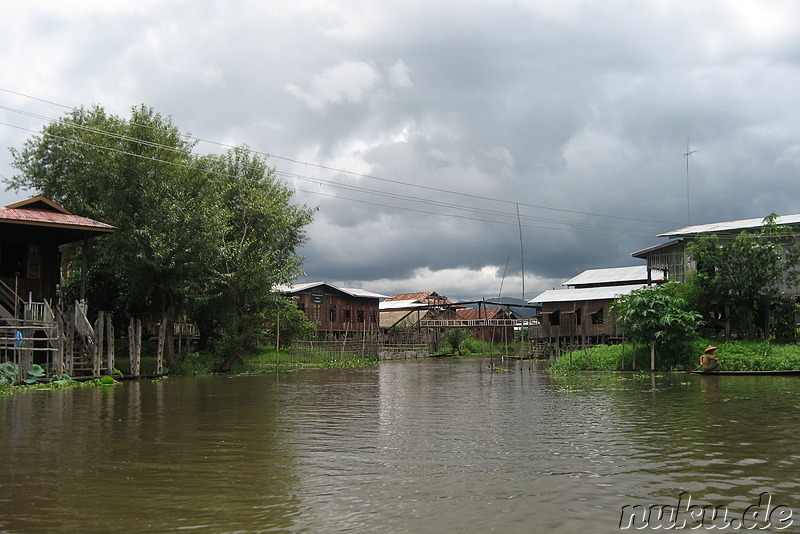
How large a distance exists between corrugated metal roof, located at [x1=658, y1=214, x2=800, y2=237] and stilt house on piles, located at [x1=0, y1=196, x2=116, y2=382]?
30219mm

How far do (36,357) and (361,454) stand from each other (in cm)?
2024

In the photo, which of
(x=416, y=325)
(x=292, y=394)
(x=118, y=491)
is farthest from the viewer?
(x=416, y=325)

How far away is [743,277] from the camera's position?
32719mm

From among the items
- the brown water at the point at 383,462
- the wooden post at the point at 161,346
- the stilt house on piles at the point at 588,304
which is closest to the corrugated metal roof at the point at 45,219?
the wooden post at the point at 161,346

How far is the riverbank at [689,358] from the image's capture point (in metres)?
28.9

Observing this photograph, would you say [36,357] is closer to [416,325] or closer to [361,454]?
[361,454]

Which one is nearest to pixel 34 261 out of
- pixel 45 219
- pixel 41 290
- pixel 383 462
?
pixel 41 290

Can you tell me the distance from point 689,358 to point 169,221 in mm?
23997

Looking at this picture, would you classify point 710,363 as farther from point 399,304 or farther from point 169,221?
point 399,304

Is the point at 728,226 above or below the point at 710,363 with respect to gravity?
above

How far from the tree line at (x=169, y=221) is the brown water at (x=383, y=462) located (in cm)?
1029

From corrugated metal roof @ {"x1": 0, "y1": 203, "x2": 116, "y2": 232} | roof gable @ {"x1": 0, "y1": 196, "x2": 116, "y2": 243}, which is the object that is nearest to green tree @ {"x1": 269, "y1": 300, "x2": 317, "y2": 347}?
roof gable @ {"x1": 0, "y1": 196, "x2": 116, "y2": 243}

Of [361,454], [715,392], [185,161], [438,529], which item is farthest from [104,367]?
[438,529]

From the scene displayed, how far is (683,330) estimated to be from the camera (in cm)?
3108
